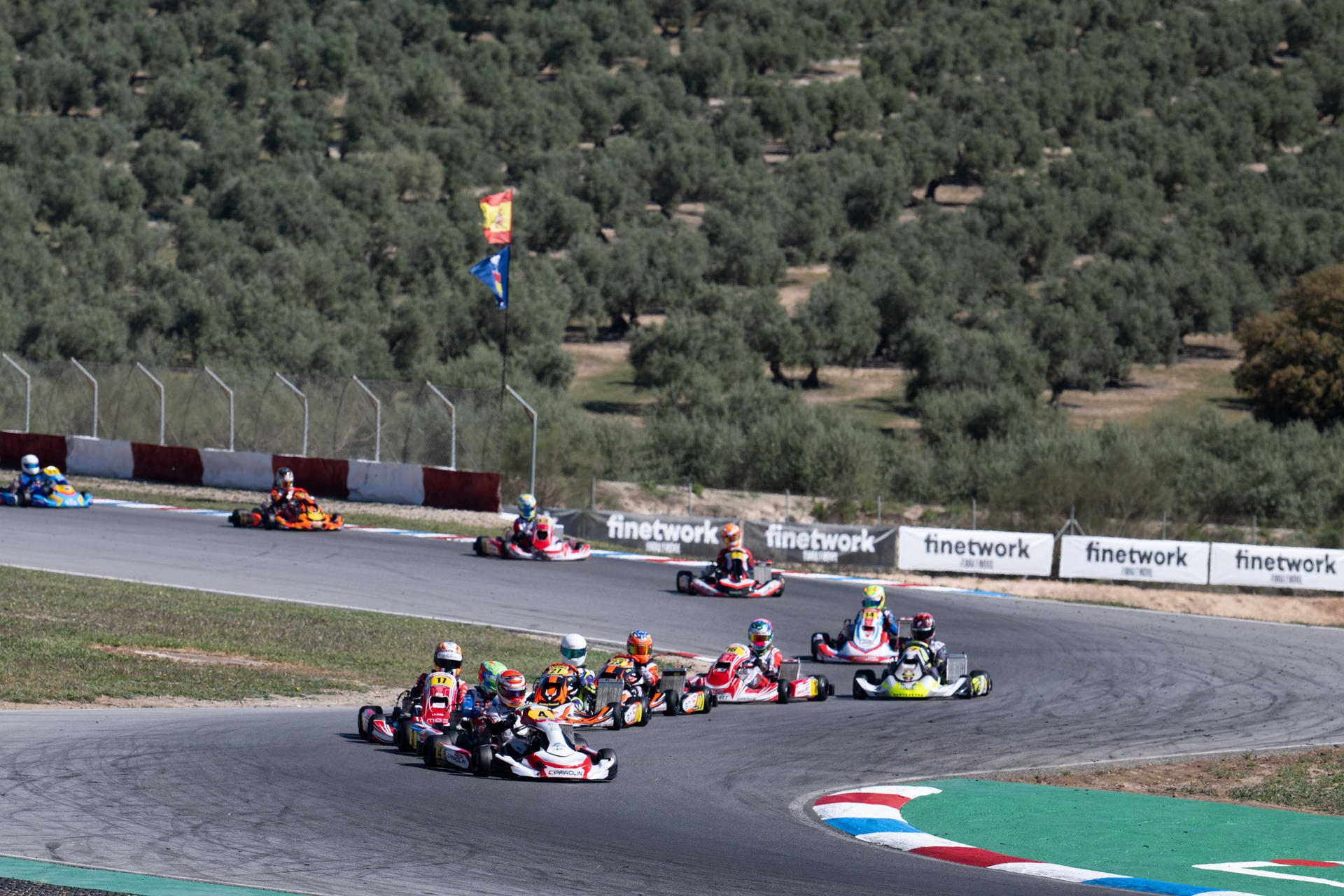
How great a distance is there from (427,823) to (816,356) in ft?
210

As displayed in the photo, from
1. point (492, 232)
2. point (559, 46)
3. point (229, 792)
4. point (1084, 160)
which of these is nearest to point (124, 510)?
point (492, 232)

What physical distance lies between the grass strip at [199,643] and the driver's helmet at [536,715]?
5.09 meters

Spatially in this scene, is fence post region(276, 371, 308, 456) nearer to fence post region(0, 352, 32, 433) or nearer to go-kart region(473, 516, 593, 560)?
fence post region(0, 352, 32, 433)

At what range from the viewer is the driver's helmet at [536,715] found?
12.7 m

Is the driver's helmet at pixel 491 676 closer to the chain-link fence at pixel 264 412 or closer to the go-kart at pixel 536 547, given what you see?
the go-kart at pixel 536 547

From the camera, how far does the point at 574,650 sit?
14570 mm

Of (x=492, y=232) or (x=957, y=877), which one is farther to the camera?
(x=492, y=232)

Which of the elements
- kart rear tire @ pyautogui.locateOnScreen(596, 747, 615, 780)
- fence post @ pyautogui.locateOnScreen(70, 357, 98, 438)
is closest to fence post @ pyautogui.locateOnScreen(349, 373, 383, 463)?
fence post @ pyautogui.locateOnScreen(70, 357, 98, 438)

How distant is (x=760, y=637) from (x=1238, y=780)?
244 inches

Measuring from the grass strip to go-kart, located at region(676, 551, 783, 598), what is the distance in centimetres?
543

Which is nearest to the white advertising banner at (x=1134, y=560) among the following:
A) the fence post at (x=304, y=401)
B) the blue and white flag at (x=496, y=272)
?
the blue and white flag at (x=496, y=272)

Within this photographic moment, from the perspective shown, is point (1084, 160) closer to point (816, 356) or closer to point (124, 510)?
point (816, 356)

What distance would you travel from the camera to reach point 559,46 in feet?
435

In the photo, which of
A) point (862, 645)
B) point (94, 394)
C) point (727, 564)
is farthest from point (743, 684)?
point (94, 394)
